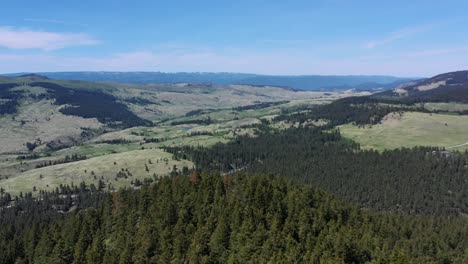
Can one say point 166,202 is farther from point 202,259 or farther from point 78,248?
point 202,259

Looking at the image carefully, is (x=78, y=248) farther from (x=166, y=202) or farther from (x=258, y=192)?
(x=258, y=192)

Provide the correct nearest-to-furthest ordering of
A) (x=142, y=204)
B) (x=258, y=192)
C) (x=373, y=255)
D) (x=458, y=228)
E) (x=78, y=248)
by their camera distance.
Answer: (x=373, y=255) → (x=78, y=248) → (x=258, y=192) → (x=142, y=204) → (x=458, y=228)

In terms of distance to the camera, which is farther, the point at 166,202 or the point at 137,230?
the point at 166,202

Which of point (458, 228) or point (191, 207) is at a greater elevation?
point (191, 207)

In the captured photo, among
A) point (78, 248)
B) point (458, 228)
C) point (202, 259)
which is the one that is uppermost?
point (202, 259)

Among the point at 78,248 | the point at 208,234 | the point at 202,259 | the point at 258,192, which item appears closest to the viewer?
the point at 202,259

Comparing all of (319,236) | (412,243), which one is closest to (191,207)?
(319,236)

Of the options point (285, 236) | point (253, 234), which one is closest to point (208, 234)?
point (253, 234)
